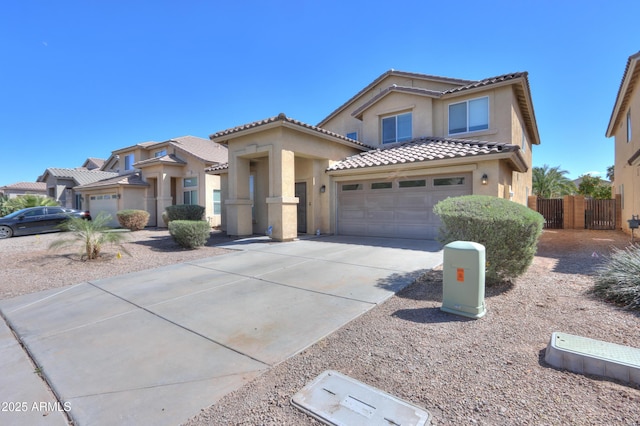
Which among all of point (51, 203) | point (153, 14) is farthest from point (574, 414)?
point (51, 203)

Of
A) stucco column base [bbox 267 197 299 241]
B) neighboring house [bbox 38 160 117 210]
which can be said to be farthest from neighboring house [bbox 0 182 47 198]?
stucco column base [bbox 267 197 299 241]

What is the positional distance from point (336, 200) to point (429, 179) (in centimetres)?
431

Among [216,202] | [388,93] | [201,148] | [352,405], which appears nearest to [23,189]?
[201,148]

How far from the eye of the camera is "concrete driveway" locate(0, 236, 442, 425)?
280 centimetres

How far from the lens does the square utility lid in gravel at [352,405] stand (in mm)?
2416

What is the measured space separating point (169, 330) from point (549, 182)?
110ft

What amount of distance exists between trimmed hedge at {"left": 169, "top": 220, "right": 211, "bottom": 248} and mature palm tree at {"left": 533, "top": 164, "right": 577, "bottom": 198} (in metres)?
30.0

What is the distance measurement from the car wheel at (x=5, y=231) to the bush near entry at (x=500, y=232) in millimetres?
20643

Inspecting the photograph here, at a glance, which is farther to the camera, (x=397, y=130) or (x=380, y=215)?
(x=397, y=130)

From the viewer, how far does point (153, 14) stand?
36.4 feet

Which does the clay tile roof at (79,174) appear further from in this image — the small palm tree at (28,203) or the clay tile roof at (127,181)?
the clay tile roof at (127,181)

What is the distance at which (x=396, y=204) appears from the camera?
12.8 meters

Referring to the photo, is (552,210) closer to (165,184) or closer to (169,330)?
(169,330)

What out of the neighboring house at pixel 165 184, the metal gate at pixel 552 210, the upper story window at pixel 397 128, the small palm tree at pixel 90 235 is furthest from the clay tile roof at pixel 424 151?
the metal gate at pixel 552 210
